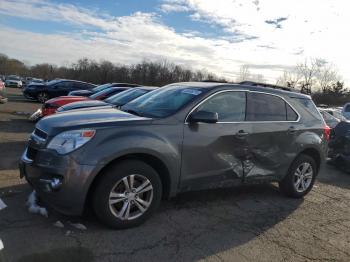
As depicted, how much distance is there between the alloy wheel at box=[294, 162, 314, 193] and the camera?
21.9 feet

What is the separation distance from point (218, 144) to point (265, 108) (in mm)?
1257

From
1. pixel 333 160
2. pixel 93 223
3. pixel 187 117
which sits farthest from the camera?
pixel 333 160

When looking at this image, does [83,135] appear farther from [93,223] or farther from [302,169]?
[302,169]

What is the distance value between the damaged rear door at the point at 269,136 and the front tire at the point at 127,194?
166 cm

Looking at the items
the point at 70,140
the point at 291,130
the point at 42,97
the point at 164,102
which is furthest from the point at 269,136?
the point at 42,97

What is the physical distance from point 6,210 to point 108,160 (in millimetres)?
1557

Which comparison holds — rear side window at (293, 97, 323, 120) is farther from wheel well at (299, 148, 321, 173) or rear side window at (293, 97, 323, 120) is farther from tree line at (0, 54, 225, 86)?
tree line at (0, 54, 225, 86)

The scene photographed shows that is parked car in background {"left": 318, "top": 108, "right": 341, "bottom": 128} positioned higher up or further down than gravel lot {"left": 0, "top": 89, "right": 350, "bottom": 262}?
higher up

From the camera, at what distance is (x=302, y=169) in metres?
6.73

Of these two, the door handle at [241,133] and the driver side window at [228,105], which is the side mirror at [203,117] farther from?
the door handle at [241,133]

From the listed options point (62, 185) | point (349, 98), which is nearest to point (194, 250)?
point (62, 185)

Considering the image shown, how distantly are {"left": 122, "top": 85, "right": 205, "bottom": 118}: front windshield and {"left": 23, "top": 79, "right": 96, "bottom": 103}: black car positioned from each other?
17.5 metres

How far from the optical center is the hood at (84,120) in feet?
14.9

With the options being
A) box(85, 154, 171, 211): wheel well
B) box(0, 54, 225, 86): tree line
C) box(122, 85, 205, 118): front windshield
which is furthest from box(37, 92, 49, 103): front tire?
box(0, 54, 225, 86): tree line
